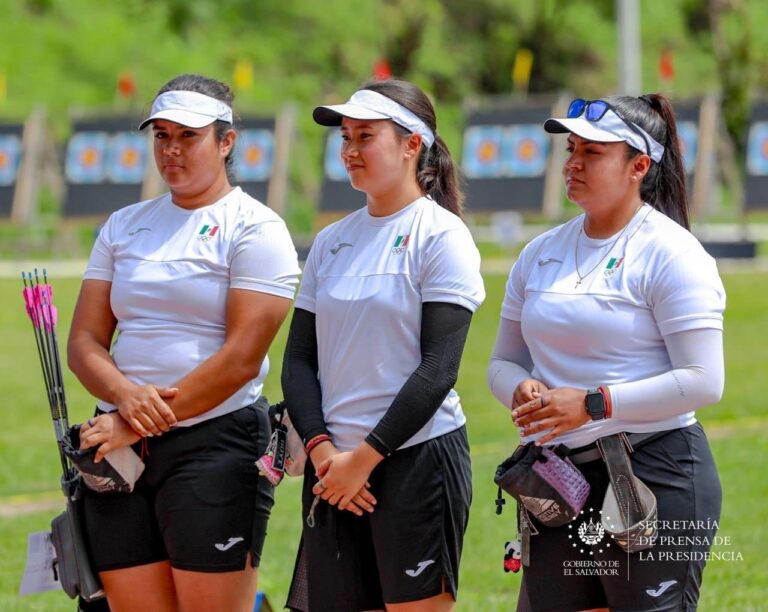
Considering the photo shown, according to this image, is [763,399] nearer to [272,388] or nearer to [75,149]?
[272,388]

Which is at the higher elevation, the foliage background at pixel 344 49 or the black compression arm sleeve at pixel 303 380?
the foliage background at pixel 344 49

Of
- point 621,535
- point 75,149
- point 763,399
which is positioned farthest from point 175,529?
point 75,149

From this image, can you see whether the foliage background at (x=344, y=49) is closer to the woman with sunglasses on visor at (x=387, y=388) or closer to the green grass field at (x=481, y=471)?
the green grass field at (x=481, y=471)

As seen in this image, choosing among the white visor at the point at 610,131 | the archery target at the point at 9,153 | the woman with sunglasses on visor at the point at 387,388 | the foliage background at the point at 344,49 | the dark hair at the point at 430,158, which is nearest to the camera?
the white visor at the point at 610,131

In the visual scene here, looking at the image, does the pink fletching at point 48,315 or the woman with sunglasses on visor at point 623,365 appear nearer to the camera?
the woman with sunglasses on visor at point 623,365

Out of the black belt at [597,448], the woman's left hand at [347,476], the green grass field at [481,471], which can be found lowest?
the green grass field at [481,471]

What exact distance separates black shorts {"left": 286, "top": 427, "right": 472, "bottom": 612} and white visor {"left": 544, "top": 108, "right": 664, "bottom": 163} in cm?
89

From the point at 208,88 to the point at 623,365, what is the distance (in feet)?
4.90

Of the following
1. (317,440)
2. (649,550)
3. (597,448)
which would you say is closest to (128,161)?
(317,440)

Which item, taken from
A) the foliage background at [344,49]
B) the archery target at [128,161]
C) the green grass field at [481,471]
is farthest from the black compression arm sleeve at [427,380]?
the foliage background at [344,49]

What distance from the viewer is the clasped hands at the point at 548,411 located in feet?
11.6

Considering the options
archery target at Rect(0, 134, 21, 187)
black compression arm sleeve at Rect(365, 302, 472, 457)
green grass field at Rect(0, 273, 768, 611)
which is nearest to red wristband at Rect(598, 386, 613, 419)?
black compression arm sleeve at Rect(365, 302, 472, 457)

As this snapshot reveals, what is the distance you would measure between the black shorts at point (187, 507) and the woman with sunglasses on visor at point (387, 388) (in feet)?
0.87

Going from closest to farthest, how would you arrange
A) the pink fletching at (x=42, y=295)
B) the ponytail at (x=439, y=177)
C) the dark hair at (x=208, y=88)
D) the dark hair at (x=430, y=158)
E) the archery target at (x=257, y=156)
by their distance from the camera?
1. the dark hair at (x=430, y=158)
2. the ponytail at (x=439, y=177)
3. the dark hair at (x=208, y=88)
4. the pink fletching at (x=42, y=295)
5. the archery target at (x=257, y=156)
